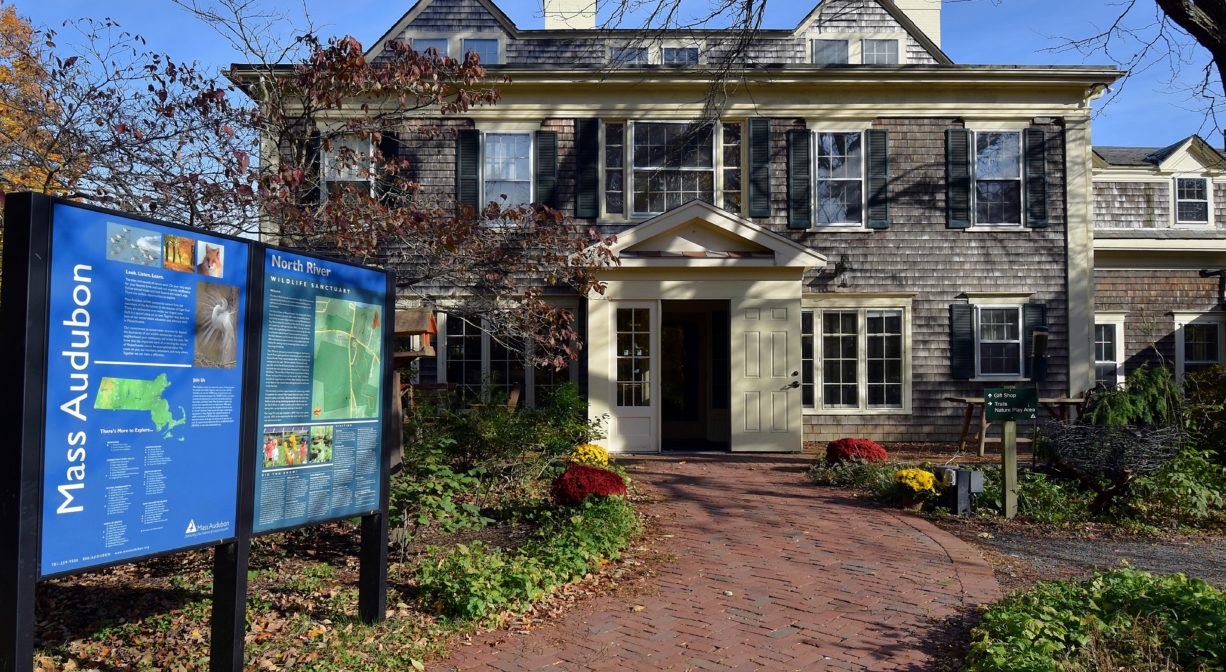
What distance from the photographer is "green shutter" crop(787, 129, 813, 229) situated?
14.0 meters

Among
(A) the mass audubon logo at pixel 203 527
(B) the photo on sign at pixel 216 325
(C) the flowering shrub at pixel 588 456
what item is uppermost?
(B) the photo on sign at pixel 216 325

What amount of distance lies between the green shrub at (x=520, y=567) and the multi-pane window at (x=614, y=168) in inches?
307

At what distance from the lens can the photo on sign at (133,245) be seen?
3367 millimetres

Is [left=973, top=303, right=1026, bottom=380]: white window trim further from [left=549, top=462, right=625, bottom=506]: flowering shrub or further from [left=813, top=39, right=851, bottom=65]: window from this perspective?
[left=549, top=462, right=625, bottom=506]: flowering shrub

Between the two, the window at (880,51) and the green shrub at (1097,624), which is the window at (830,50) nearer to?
the window at (880,51)

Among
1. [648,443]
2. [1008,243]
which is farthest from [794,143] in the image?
[648,443]

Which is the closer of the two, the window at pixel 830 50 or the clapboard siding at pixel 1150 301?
the window at pixel 830 50

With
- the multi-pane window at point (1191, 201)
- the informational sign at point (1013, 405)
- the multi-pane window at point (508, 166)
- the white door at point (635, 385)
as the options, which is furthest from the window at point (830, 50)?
the multi-pane window at point (1191, 201)

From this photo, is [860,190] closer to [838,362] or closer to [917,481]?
[838,362]

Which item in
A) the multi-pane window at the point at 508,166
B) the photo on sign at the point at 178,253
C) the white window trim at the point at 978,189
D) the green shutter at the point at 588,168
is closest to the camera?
the photo on sign at the point at 178,253

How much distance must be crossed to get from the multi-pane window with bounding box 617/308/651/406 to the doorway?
6.05 feet

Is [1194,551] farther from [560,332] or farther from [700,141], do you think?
Answer: [700,141]

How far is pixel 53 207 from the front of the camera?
124 inches

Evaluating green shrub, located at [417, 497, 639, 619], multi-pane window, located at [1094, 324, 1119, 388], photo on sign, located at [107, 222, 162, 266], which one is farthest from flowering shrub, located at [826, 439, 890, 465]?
multi-pane window, located at [1094, 324, 1119, 388]
